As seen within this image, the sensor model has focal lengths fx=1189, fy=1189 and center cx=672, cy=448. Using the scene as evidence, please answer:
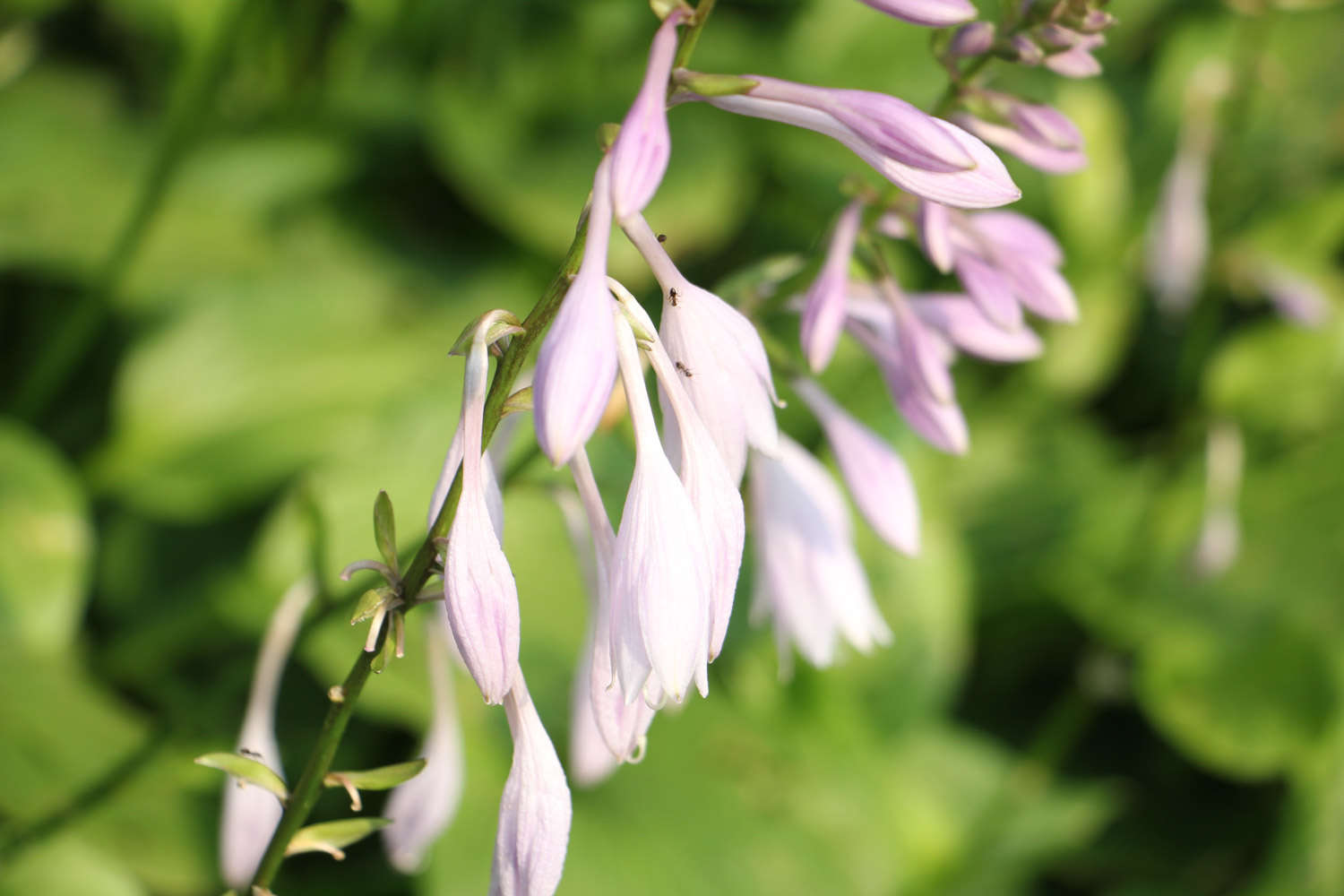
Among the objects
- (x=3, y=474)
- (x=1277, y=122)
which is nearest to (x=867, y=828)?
(x=3, y=474)

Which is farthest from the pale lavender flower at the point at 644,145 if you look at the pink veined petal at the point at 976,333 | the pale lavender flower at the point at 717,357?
the pink veined petal at the point at 976,333

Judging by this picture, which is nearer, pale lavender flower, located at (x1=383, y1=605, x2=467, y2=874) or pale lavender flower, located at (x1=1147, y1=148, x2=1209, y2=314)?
pale lavender flower, located at (x1=383, y1=605, x2=467, y2=874)

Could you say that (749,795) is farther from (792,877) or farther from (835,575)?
(835,575)

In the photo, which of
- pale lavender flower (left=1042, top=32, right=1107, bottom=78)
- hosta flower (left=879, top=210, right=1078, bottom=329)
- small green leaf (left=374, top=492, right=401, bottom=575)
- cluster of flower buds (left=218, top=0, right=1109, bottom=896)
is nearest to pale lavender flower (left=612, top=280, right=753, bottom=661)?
cluster of flower buds (left=218, top=0, right=1109, bottom=896)

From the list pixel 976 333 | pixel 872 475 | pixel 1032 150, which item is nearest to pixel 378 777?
pixel 872 475

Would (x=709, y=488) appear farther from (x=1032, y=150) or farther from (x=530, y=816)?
(x=1032, y=150)

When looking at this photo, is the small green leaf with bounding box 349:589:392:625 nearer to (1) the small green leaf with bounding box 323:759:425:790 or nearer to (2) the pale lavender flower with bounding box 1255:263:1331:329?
(1) the small green leaf with bounding box 323:759:425:790
